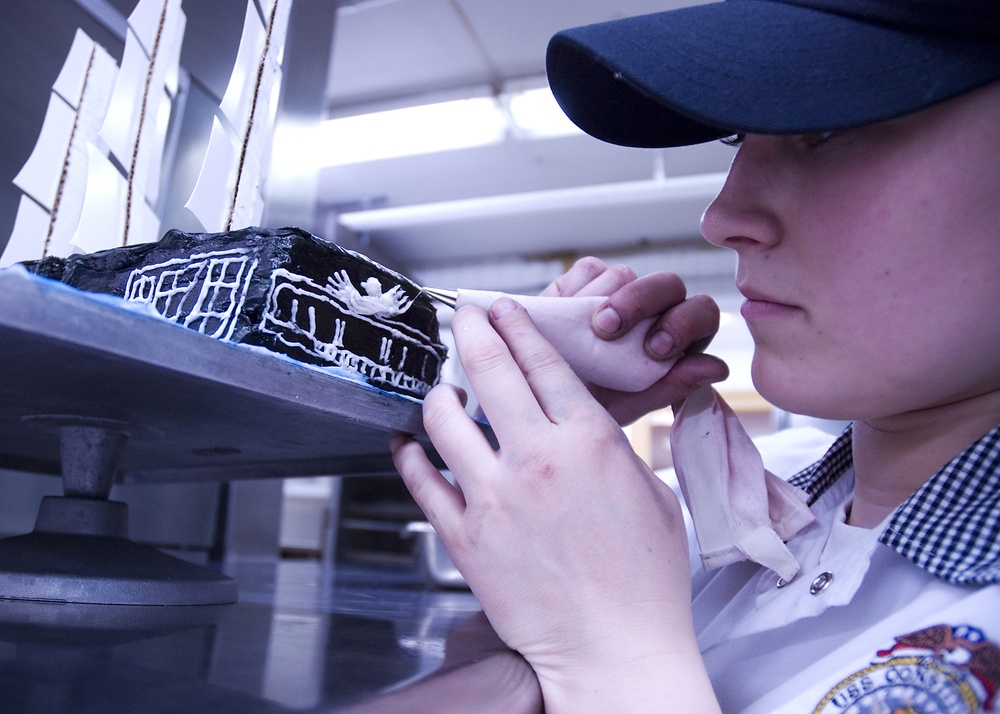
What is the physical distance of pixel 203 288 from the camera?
0.52 meters

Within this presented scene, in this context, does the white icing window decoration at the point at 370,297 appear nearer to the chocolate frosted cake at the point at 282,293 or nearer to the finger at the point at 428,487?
the chocolate frosted cake at the point at 282,293

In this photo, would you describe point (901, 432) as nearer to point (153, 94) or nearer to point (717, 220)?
point (717, 220)

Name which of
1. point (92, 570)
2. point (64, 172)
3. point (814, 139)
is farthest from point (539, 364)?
point (64, 172)

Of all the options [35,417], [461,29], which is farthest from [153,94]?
[461,29]

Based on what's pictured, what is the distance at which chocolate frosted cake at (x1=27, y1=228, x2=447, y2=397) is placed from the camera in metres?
0.50

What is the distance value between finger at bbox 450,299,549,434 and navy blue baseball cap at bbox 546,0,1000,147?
0.20 meters

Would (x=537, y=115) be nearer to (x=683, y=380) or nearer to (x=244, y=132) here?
(x=244, y=132)

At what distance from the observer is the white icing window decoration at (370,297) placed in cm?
56

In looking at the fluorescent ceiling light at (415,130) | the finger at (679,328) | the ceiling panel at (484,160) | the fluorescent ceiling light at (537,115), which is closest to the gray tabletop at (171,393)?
the finger at (679,328)

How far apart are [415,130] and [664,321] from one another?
142 inches

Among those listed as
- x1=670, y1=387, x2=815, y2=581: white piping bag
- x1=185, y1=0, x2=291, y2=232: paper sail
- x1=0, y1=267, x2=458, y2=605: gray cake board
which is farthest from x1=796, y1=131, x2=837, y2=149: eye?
x1=185, y1=0, x2=291, y2=232: paper sail

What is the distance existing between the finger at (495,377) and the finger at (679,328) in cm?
14

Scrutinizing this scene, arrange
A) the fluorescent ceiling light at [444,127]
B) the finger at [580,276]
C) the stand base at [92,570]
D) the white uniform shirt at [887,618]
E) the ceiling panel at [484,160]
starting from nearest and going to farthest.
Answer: the white uniform shirt at [887,618] < the stand base at [92,570] < the finger at [580,276] < the ceiling panel at [484,160] < the fluorescent ceiling light at [444,127]

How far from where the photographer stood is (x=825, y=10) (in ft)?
1.64
